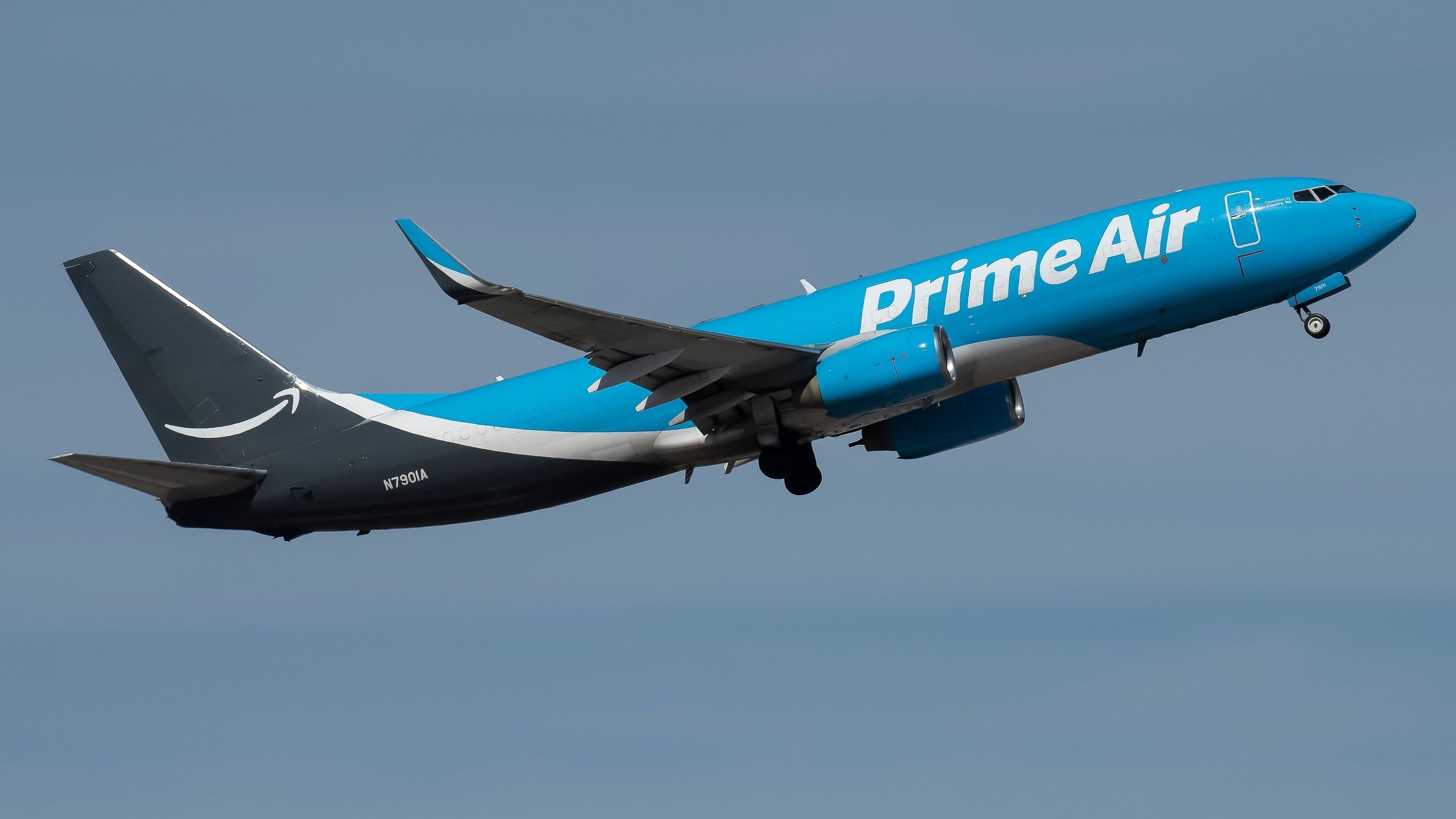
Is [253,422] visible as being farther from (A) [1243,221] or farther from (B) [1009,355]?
(A) [1243,221]

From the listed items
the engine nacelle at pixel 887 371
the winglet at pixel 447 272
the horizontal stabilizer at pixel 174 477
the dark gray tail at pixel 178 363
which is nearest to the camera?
the winglet at pixel 447 272

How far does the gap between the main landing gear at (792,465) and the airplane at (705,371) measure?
8 centimetres

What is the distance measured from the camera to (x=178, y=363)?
41.5 metres

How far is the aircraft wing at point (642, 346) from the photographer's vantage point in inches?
1227

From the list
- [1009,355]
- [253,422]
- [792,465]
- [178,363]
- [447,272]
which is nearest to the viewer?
[447,272]

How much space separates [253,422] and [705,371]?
12724mm

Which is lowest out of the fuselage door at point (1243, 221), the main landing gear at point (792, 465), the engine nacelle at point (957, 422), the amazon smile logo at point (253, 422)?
the main landing gear at point (792, 465)

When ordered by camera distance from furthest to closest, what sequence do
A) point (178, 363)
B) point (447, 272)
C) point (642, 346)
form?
point (178, 363) < point (642, 346) < point (447, 272)

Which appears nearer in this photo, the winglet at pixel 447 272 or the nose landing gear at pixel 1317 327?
the winglet at pixel 447 272

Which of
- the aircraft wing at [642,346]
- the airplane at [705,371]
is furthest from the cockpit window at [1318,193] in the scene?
the aircraft wing at [642,346]

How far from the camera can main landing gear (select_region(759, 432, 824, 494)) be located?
1494 inches

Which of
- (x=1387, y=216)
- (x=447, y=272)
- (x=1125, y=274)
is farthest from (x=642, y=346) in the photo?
(x=1387, y=216)

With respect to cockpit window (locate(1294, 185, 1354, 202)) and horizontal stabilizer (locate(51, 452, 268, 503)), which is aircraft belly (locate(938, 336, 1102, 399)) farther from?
horizontal stabilizer (locate(51, 452, 268, 503))

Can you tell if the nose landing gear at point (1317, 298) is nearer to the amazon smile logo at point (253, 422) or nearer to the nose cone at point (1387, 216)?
the nose cone at point (1387, 216)
